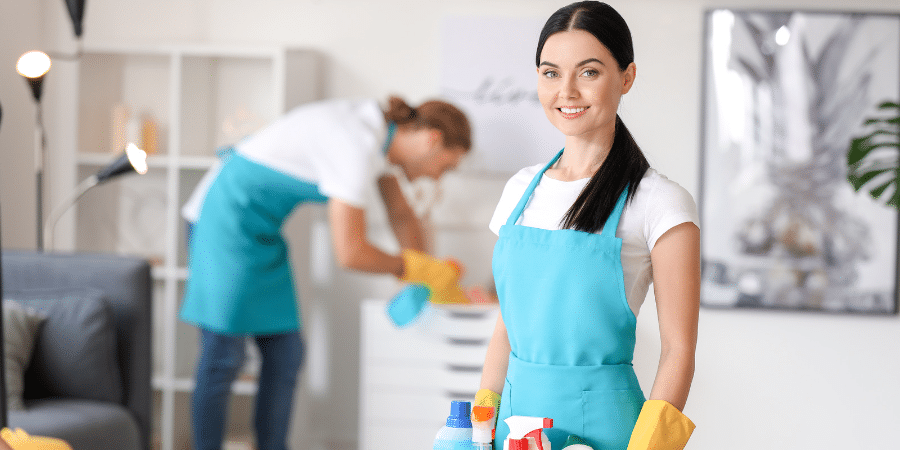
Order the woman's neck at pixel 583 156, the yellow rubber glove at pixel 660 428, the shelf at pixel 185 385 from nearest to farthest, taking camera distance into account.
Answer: the yellow rubber glove at pixel 660 428 → the woman's neck at pixel 583 156 → the shelf at pixel 185 385

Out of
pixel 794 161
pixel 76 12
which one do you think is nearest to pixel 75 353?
pixel 76 12

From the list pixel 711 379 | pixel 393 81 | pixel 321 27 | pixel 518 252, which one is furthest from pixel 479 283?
pixel 518 252

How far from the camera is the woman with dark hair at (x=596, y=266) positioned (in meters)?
0.76

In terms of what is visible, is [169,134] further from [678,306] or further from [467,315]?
[678,306]

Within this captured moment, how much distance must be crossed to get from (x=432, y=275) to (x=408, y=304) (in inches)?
4.9

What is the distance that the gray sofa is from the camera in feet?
6.21

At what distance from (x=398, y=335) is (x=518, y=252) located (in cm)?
154

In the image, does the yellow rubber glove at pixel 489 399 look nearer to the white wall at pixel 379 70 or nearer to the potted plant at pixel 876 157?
the white wall at pixel 379 70

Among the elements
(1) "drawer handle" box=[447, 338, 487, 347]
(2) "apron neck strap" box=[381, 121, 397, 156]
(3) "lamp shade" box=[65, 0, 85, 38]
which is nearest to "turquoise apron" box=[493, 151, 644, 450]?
(2) "apron neck strap" box=[381, 121, 397, 156]

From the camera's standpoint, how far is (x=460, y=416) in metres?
0.78

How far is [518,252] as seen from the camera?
2.66 ft

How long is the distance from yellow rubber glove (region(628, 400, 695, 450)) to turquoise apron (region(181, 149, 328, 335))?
146cm

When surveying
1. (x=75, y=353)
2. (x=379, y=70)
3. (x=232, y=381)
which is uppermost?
(x=379, y=70)

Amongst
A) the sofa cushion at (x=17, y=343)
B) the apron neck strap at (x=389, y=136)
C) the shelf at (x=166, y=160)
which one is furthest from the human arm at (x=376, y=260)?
the sofa cushion at (x=17, y=343)
